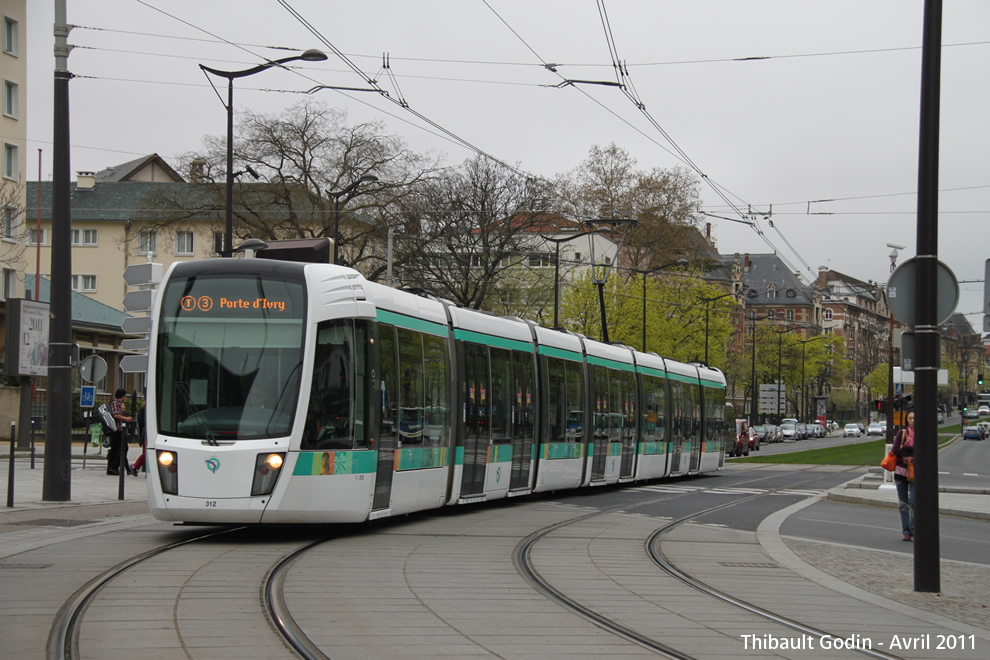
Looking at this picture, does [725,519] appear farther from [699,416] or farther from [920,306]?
[699,416]

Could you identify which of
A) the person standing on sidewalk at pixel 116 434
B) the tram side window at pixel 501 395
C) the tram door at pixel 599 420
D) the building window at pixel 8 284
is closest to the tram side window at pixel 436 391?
the tram side window at pixel 501 395

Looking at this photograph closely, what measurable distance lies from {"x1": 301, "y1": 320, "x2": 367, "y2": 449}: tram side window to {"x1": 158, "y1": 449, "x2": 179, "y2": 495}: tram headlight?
1.29m

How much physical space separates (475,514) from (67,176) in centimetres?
772

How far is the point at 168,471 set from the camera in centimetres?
1221

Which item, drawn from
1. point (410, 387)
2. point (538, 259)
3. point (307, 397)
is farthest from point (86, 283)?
point (307, 397)

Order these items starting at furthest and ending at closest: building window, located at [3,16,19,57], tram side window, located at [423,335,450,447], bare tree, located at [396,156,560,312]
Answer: building window, located at [3,16,19,57] < bare tree, located at [396,156,560,312] < tram side window, located at [423,335,450,447]

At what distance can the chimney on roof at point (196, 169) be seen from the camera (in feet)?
156

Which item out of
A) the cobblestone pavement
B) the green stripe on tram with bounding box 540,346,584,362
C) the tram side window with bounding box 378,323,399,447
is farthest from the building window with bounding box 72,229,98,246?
the cobblestone pavement

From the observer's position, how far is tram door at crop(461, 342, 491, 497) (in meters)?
16.7

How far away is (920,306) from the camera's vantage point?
414 inches

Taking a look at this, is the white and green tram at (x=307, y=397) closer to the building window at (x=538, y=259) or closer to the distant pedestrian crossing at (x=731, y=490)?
the distant pedestrian crossing at (x=731, y=490)

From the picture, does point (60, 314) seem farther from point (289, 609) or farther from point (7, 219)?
point (7, 219)

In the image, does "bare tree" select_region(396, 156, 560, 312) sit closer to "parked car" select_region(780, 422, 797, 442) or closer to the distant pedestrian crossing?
the distant pedestrian crossing

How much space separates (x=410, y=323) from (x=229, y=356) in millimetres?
3042
